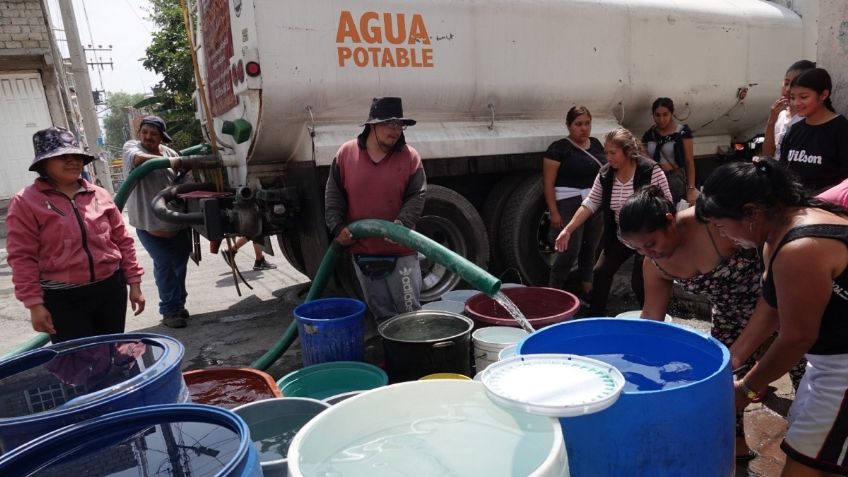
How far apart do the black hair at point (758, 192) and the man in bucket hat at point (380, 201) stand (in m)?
1.79

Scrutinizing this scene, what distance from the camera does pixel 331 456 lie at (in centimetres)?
119

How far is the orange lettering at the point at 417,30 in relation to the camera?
3.75m

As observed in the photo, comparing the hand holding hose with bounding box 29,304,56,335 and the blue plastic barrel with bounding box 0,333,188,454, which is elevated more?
the blue plastic barrel with bounding box 0,333,188,454

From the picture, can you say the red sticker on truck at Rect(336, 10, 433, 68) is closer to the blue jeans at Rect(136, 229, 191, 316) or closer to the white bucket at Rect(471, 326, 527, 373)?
the white bucket at Rect(471, 326, 527, 373)

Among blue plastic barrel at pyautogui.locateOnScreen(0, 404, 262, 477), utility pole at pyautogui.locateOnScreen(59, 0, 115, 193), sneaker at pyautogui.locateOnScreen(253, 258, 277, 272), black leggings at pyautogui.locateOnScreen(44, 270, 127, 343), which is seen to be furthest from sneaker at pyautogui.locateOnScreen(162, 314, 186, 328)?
utility pole at pyautogui.locateOnScreen(59, 0, 115, 193)

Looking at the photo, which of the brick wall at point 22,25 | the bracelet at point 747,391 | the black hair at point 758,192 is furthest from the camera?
the brick wall at point 22,25

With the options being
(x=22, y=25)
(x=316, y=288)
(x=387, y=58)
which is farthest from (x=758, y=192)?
(x=22, y=25)

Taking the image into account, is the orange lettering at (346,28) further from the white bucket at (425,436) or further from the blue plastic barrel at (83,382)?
the white bucket at (425,436)

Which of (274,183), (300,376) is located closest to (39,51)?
(274,183)

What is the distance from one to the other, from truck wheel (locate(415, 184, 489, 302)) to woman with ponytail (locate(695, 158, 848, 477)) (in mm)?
2596

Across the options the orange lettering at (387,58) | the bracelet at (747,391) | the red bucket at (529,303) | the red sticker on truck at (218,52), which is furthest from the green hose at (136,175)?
the bracelet at (747,391)

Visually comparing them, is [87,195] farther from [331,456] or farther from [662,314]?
[662,314]

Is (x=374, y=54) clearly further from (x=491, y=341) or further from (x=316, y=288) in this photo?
(x=491, y=341)

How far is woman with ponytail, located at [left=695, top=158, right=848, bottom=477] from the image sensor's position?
1393 mm
